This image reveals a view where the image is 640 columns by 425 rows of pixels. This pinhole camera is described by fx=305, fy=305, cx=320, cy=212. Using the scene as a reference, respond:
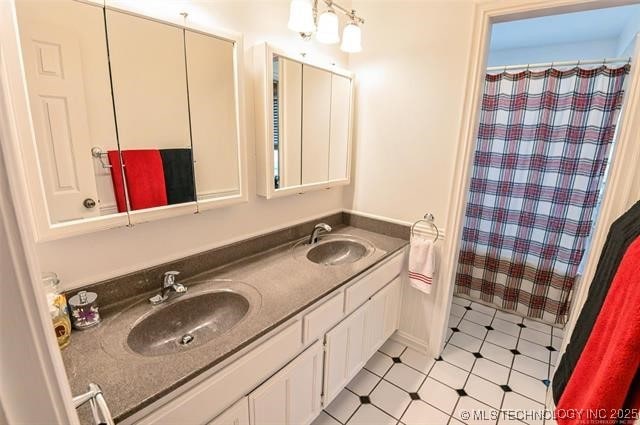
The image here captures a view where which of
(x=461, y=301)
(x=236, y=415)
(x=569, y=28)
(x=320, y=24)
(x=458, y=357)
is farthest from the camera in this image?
(x=461, y=301)

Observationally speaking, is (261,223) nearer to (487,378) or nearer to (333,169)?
(333,169)

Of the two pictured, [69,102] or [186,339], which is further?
[186,339]

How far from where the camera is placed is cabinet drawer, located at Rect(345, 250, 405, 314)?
156 cm

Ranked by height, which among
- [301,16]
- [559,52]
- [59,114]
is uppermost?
[559,52]

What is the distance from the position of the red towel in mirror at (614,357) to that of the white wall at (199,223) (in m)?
1.42

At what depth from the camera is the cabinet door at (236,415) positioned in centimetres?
101

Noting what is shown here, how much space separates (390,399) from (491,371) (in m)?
0.74

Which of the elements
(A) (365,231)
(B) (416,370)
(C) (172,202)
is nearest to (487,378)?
(B) (416,370)

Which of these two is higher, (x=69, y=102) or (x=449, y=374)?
(x=69, y=102)

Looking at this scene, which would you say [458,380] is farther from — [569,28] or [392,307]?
[569,28]

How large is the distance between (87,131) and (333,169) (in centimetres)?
136

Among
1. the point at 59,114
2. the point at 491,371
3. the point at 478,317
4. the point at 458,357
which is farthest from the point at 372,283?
the point at 59,114

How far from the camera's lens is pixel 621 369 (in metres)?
0.62

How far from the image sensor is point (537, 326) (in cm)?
247
